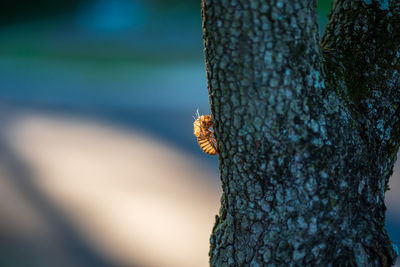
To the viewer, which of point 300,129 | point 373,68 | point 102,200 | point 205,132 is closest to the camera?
point 300,129

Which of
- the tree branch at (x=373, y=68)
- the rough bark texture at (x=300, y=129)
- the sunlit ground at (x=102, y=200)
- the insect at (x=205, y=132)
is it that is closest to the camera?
the rough bark texture at (x=300, y=129)

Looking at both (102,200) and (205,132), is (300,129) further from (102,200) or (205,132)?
(102,200)

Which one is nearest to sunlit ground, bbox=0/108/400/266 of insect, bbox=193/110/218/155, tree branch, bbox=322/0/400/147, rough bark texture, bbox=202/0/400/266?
insect, bbox=193/110/218/155

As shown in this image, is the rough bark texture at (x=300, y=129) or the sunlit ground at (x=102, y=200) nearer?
the rough bark texture at (x=300, y=129)

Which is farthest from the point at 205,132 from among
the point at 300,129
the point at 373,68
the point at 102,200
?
the point at 102,200

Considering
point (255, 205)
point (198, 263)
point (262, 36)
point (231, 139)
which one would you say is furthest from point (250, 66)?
point (198, 263)

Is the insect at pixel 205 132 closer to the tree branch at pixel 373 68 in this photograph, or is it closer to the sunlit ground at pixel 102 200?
the tree branch at pixel 373 68

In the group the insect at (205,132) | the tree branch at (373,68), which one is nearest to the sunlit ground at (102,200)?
the insect at (205,132)

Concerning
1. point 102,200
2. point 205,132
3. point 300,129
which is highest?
point 102,200

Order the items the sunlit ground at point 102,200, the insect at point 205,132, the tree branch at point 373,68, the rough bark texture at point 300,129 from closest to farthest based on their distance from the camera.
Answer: the rough bark texture at point 300,129
the tree branch at point 373,68
the insect at point 205,132
the sunlit ground at point 102,200
